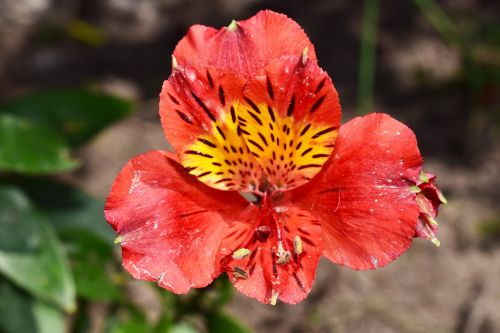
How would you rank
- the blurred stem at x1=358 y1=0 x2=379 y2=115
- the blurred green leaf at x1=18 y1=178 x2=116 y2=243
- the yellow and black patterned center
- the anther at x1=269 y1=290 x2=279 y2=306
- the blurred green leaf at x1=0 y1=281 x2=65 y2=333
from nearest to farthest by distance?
the anther at x1=269 y1=290 x2=279 y2=306 → the yellow and black patterned center → the blurred green leaf at x1=0 y1=281 x2=65 y2=333 → the blurred green leaf at x1=18 y1=178 x2=116 y2=243 → the blurred stem at x1=358 y1=0 x2=379 y2=115

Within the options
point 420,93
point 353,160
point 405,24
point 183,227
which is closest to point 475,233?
point 420,93

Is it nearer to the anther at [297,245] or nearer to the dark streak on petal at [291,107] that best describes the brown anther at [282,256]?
the anther at [297,245]

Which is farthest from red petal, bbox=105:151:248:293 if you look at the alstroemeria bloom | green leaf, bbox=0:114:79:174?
green leaf, bbox=0:114:79:174

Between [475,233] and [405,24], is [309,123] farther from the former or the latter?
[405,24]

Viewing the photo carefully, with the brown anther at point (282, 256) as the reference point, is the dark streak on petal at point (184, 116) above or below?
above

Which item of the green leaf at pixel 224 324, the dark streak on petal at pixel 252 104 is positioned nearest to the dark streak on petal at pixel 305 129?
the dark streak on petal at pixel 252 104

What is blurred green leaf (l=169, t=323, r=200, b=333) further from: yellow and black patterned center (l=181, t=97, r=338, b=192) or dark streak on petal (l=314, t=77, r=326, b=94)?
dark streak on petal (l=314, t=77, r=326, b=94)
